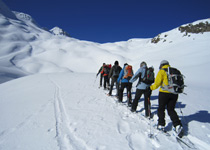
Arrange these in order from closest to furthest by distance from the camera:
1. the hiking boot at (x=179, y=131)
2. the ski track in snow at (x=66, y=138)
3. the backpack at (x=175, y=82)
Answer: the ski track in snow at (x=66, y=138) < the backpack at (x=175, y=82) < the hiking boot at (x=179, y=131)

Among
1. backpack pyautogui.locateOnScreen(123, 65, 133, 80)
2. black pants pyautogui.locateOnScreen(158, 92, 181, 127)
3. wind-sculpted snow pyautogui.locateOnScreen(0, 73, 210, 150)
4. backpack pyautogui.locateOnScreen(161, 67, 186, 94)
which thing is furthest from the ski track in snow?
backpack pyautogui.locateOnScreen(123, 65, 133, 80)

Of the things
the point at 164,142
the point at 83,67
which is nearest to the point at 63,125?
the point at 164,142

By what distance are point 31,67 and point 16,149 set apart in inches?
1753

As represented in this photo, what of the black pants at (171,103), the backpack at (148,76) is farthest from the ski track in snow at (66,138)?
the backpack at (148,76)

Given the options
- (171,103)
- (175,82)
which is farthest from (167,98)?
(175,82)

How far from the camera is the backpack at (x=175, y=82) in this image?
2.75m

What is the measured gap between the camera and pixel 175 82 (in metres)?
2.75

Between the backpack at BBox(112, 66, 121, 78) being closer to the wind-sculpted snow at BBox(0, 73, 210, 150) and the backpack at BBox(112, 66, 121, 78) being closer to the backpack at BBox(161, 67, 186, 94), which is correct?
the wind-sculpted snow at BBox(0, 73, 210, 150)

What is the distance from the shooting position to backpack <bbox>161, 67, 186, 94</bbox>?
108 inches

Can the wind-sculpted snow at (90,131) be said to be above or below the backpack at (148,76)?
below

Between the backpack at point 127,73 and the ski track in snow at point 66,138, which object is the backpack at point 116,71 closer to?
the backpack at point 127,73

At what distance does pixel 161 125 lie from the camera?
10.4ft

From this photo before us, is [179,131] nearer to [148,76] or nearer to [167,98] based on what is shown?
[167,98]

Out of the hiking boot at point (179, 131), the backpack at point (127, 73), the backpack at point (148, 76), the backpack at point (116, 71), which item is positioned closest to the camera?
the hiking boot at point (179, 131)
